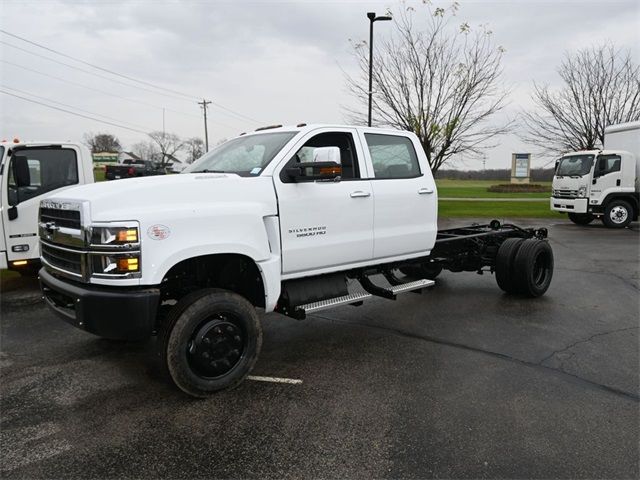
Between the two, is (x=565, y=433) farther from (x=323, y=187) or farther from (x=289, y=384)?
(x=323, y=187)

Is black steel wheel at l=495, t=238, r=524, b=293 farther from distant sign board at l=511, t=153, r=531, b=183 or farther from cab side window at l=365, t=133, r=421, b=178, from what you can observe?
distant sign board at l=511, t=153, r=531, b=183

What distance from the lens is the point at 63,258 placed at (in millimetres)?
3879

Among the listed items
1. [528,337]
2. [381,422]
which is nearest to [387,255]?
[528,337]

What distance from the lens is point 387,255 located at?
5.41 m

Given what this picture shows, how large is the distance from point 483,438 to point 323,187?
2.52 meters

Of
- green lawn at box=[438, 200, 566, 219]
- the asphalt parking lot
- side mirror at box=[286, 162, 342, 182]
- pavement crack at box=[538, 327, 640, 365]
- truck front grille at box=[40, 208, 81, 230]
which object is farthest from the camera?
green lawn at box=[438, 200, 566, 219]

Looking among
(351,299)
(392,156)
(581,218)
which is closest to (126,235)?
(351,299)

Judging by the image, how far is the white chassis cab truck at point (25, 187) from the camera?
22.7ft

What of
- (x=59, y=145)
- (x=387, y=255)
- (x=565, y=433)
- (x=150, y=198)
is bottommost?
(x=565, y=433)

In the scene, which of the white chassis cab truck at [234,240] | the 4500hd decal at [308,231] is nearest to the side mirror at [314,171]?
the white chassis cab truck at [234,240]

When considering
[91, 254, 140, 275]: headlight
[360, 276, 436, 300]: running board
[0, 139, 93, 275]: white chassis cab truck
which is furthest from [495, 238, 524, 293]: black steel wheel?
[0, 139, 93, 275]: white chassis cab truck

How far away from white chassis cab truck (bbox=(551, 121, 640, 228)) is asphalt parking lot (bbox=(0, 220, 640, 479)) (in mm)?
12142

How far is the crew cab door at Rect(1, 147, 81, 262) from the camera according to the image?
22.8 ft

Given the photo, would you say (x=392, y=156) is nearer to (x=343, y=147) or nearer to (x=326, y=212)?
(x=343, y=147)
